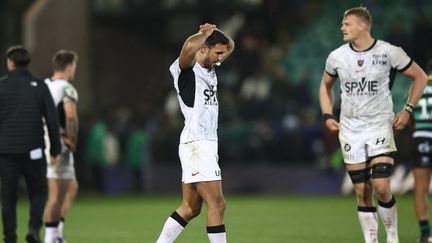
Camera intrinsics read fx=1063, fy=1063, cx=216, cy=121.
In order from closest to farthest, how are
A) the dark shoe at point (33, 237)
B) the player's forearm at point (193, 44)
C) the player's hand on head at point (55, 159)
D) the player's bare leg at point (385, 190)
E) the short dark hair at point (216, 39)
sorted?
the player's forearm at point (193, 44) < the short dark hair at point (216, 39) < the player's bare leg at point (385, 190) < the dark shoe at point (33, 237) < the player's hand on head at point (55, 159)

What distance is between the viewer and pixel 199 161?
33.6 ft

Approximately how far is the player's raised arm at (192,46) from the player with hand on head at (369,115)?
185cm

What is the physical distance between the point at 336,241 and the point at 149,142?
47.5 feet

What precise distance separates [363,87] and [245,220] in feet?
22.6

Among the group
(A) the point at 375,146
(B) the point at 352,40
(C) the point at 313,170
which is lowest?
(C) the point at 313,170

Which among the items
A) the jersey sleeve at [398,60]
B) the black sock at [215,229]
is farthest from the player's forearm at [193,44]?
the jersey sleeve at [398,60]

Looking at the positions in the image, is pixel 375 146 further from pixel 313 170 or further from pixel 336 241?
pixel 313 170

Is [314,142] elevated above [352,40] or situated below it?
below

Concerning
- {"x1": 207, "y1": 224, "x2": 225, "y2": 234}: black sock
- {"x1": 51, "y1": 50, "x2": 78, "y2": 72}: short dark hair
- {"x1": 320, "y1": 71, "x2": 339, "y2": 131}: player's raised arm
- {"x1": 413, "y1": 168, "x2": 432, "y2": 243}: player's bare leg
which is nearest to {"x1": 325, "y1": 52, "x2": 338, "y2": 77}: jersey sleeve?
{"x1": 320, "y1": 71, "x2": 339, "y2": 131}: player's raised arm

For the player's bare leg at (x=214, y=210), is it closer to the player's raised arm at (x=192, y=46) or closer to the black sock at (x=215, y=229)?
the black sock at (x=215, y=229)

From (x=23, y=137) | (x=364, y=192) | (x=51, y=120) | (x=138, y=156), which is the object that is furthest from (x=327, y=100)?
(x=138, y=156)

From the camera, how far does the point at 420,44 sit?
26.7 m

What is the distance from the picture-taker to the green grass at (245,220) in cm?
1435

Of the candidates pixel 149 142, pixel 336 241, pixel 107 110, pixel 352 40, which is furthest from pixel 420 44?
pixel 352 40
